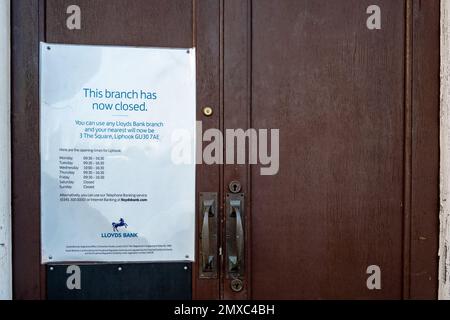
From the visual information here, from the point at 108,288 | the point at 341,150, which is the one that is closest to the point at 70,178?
the point at 108,288

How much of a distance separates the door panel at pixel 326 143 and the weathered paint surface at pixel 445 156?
0.16 m

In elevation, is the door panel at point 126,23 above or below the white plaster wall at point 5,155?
above

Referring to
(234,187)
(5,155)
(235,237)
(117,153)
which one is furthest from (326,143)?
(5,155)

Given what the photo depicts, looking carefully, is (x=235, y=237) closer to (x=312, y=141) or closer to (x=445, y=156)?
(x=312, y=141)

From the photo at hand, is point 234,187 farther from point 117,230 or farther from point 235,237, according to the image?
point 117,230

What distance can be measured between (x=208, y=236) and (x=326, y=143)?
63 cm

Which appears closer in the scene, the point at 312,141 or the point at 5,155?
the point at 5,155

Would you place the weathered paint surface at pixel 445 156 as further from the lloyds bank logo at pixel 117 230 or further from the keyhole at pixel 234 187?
the lloyds bank logo at pixel 117 230

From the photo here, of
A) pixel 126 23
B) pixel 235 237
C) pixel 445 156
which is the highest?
pixel 126 23

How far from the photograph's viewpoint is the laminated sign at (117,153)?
1644mm

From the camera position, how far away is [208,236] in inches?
65.4

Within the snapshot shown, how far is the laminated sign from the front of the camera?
1644 millimetres

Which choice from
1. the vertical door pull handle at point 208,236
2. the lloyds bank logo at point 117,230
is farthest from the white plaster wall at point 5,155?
the vertical door pull handle at point 208,236

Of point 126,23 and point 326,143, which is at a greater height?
point 126,23
